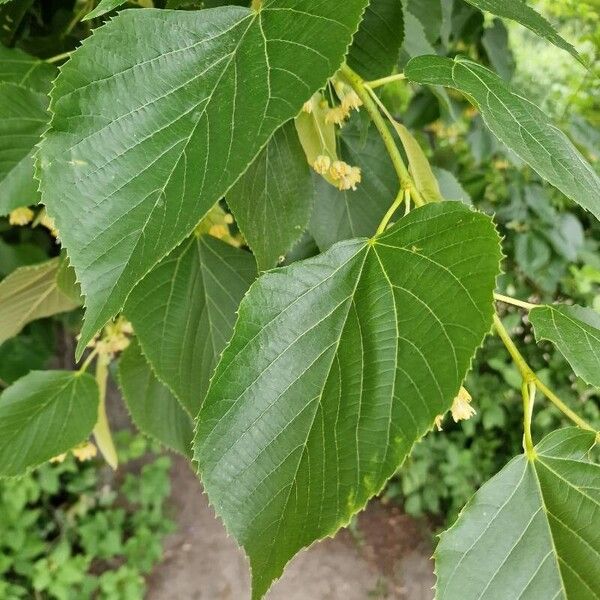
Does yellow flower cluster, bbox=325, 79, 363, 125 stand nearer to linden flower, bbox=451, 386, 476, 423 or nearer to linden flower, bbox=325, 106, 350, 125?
linden flower, bbox=325, 106, 350, 125

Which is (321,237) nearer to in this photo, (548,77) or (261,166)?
(261,166)

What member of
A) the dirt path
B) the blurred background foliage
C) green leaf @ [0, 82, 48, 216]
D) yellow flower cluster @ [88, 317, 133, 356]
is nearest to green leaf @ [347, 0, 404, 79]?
green leaf @ [0, 82, 48, 216]

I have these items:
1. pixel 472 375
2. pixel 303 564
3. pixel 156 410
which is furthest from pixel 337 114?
pixel 303 564

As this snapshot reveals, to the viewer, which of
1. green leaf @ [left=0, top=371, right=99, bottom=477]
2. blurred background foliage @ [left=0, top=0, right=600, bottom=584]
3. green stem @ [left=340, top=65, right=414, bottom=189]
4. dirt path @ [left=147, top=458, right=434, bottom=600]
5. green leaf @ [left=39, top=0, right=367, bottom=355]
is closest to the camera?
green leaf @ [left=39, top=0, right=367, bottom=355]

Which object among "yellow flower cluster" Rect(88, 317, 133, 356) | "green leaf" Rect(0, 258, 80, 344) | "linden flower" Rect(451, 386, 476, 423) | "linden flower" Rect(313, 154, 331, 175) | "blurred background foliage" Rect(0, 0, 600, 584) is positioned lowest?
"blurred background foliage" Rect(0, 0, 600, 584)

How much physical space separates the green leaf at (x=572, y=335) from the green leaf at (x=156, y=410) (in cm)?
47

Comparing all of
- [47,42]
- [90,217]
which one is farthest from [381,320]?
[47,42]

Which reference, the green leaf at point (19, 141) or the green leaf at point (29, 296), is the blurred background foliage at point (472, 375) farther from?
the green leaf at point (19, 141)

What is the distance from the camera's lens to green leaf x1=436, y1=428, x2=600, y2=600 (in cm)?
46

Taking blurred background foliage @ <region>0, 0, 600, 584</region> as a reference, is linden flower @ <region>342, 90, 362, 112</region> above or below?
above

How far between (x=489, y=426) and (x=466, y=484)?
0.28 metres

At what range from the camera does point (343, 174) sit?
2.06ft

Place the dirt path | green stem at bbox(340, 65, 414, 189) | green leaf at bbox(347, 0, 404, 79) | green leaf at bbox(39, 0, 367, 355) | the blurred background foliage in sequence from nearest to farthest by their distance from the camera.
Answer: green leaf at bbox(39, 0, 367, 355) < green stem at bbox(340, 65, 414, 189) < green leaf at bbox(347, 0, 404, 79) < the blurred background foliage < the dirt path

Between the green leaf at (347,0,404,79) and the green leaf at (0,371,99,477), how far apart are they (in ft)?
1.68
